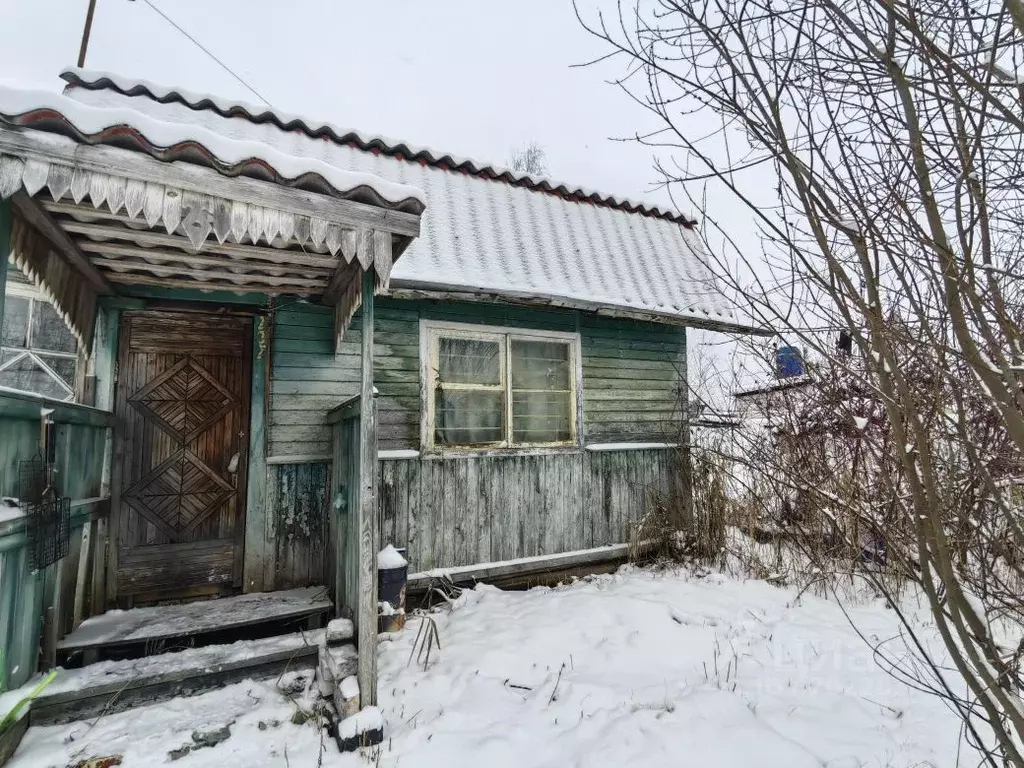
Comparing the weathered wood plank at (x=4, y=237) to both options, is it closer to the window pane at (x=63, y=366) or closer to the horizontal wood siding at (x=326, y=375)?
the window pane at (x=63, y=366)

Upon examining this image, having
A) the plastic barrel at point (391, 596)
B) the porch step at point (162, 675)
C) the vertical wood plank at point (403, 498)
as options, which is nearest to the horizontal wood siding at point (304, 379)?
the vertical wood plank at point (403, 498)

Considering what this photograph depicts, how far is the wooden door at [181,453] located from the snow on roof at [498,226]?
1621 mm

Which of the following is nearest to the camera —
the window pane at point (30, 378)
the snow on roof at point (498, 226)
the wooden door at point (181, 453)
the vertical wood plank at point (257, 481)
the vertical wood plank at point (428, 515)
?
the window pane at point (30, 378)

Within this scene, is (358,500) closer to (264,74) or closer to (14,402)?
(14,402)

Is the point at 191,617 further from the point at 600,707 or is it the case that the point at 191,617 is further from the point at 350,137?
the point at 350,137

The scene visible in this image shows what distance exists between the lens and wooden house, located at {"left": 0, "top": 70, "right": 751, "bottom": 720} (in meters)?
2.57

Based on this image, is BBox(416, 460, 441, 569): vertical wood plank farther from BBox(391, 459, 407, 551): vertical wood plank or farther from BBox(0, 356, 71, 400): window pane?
BBox(0, 356, 71, 400): window pane

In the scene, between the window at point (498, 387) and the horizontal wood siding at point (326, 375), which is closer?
the horizontal wood siding at point (326, 375)

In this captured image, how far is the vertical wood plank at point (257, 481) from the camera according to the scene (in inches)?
164

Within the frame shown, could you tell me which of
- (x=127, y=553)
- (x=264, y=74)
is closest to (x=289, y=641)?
(x=127, y=553)

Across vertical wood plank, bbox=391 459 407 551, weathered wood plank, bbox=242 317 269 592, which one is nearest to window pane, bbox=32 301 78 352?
weathered wood plank, bbox=242 317 269 592

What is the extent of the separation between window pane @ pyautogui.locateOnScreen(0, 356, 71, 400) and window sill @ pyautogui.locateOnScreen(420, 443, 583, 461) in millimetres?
2780

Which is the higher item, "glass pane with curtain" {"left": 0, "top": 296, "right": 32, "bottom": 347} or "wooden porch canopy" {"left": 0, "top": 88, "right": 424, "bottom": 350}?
"wooden porch canopy" {"left": 0, "top": 88, "right": 424, "bottom": 350}

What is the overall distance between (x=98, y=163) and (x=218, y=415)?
2414mm
